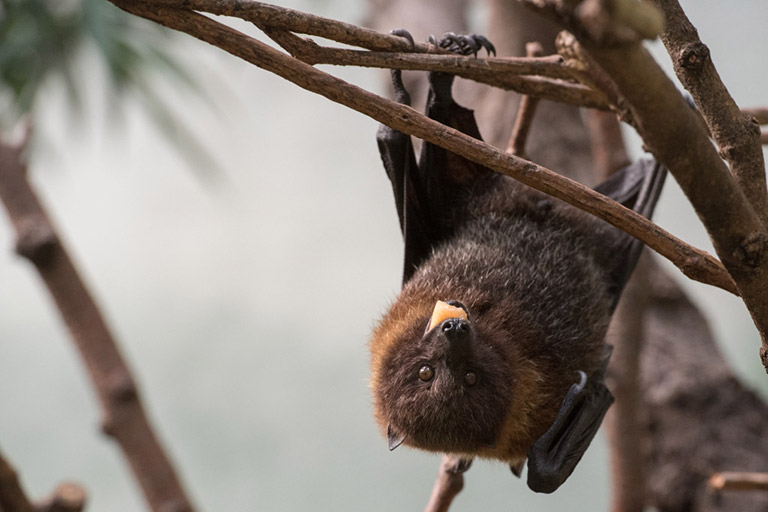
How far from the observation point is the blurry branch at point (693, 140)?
0.98 meters

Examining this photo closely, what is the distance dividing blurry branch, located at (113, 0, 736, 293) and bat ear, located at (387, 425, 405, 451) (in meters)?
0.87

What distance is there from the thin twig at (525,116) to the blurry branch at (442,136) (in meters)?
1.13

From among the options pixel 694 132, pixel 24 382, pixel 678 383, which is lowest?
pixel 678 383

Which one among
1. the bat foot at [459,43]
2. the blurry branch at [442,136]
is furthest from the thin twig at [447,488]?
the bat foot at [459,43]

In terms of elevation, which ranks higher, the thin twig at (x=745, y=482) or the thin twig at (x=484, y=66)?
the thin twig at (x=484, y=66)

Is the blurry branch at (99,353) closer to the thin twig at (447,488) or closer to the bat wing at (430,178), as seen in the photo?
the thin twig at (447,488)

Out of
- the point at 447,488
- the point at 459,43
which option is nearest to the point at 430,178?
the point at 459,43

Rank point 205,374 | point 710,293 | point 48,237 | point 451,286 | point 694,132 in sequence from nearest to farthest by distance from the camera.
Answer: point 694,132 → point 451,286 → point 48,237 → point 710,293 → point 205,374

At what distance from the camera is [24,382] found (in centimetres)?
742

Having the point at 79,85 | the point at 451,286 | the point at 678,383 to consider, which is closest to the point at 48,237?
the point at 451,286

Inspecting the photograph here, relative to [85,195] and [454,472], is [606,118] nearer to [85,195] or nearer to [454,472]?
[454,472]

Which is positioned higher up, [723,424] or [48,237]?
[48,237]

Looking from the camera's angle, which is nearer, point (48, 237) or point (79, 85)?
point (48, 237)

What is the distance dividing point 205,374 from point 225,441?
648 mm
